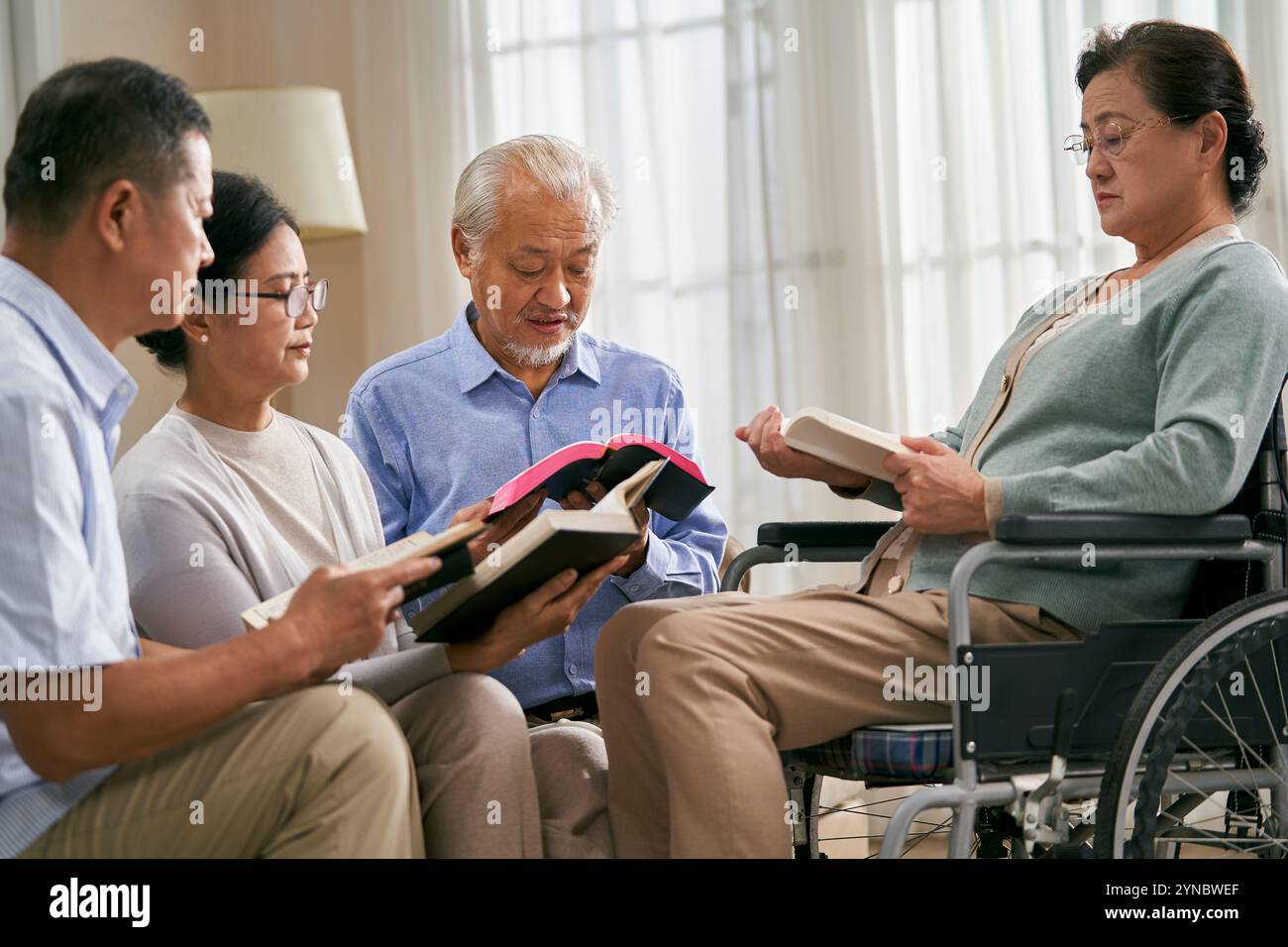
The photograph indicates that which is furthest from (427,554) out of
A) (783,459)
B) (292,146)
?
(292,146)

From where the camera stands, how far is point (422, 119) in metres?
3.84

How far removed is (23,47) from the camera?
3447mm

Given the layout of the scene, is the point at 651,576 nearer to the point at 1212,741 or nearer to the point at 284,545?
the point at 284,545

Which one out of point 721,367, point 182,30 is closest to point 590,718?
point 721,367

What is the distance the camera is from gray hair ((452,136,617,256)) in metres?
2.17

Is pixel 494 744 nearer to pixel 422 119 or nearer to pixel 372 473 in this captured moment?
pixel 372 473

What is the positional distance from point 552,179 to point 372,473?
20.9 inches

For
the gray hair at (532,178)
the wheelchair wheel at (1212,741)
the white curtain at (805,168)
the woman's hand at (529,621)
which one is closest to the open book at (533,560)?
the woman's hand at (529,621)

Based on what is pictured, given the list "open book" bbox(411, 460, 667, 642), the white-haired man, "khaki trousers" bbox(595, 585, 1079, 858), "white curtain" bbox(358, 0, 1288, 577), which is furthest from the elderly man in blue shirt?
"white curtain" bbox(358, 0, 1288, 577)

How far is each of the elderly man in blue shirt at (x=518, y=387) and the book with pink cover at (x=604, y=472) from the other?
28 cm

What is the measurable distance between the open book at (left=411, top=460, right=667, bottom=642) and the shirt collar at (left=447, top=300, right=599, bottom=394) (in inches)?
22.9

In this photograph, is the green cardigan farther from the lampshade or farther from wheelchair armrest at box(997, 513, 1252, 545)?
the lampshade

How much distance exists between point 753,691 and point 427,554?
18.2 inches

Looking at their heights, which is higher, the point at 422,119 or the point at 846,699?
the point at 422,119
